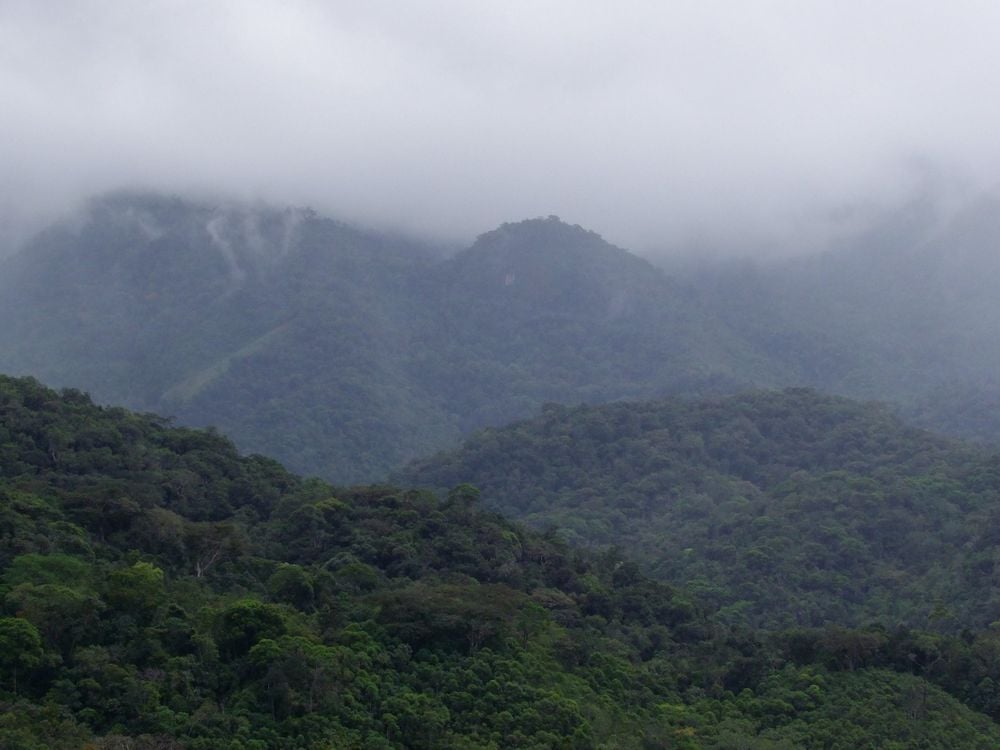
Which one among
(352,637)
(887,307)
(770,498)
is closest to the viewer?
(352,637)

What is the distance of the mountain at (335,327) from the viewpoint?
384ft

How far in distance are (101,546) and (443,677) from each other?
480 inches

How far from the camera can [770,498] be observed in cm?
8031

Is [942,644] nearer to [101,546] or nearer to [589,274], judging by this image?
Result: [101,546]

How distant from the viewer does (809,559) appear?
2697 inches

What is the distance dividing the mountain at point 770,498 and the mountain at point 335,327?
20883 mm

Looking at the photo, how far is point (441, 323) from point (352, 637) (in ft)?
352

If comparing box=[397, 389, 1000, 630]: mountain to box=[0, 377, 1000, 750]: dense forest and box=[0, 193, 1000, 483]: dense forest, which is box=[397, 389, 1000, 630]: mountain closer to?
box=[0, 377, 1000, 750]: dense forest

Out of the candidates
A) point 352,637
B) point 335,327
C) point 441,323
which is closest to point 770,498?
point 352,637

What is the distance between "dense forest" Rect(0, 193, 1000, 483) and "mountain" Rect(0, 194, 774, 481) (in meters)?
0.27

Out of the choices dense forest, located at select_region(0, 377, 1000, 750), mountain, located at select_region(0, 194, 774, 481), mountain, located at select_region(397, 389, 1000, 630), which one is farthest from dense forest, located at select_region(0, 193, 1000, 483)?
dense forest, located at select_region(0, 377, 1000, 750)

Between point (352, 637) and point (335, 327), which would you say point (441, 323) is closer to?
point (335, 327)

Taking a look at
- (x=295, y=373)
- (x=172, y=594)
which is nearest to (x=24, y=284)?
(x=295, y=373)

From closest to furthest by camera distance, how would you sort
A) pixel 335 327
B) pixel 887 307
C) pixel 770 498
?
pixel 770 498 → pixel 335 327 → pixel 887 307
